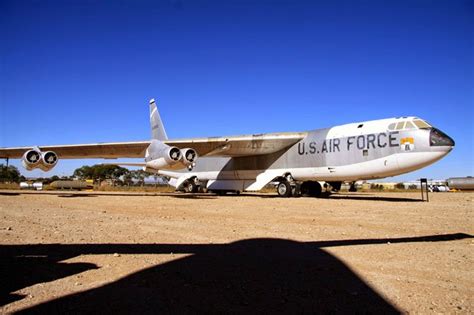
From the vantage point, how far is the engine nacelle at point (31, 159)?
1959cm

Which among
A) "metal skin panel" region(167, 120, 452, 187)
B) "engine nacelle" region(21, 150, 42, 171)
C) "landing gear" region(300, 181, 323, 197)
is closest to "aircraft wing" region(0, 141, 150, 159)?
"engine nacelle" region(21, 150, 42, 171)

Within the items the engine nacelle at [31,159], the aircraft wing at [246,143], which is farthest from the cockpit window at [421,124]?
the engine nacelle at [31,159]

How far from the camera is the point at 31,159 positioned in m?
19.7

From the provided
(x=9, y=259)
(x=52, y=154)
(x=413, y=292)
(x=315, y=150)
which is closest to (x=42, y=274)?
(x=9, y=259)

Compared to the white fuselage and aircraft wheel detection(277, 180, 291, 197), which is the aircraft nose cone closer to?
the white fuselage

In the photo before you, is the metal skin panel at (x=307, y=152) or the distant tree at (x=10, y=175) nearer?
the metal skin panel at (x=307, y=152)

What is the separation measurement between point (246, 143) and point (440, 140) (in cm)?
966

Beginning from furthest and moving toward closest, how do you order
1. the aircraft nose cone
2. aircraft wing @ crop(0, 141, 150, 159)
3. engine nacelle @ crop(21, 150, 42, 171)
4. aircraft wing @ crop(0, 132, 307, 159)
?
1. aircraft wing @ crop(0, 141, 150, 159)
2. aircraft wing @ crop(0, 132, 307, 159)
3. engine nacelle @ crop(21, 150, 42, 171)
4. the aircraft nose cone

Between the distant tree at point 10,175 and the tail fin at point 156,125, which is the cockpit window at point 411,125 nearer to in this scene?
the tail fin at point 156,125

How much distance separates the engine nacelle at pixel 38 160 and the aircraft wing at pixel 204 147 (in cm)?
91

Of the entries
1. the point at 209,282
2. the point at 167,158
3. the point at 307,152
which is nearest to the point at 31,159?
the point at 167,158

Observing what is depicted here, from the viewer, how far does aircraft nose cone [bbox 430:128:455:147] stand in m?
14.5

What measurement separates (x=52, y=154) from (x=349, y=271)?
64.5 ft

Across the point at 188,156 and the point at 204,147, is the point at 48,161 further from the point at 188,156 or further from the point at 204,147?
the point at 204,147
